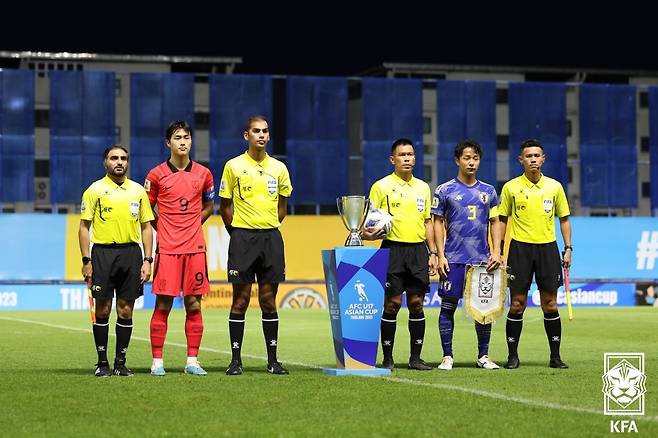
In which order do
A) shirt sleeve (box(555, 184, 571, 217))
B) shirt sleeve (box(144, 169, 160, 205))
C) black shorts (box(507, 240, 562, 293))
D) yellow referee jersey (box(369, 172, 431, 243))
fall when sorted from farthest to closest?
shirt sleeve (box(555, 184, 571, 217)) < black shorts (box(507, 240, 562, 293)) < yellow referee jersey (box(369, 172, 431, 243)) < shirt sleeve (box(144, 169, 160, 205))

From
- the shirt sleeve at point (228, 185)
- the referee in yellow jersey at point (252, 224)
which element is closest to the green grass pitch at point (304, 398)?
the referee in yellow jersey at point (252, 224)

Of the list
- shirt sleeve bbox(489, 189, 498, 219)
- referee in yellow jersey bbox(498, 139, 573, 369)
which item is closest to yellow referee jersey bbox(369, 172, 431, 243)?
shirt sleeve bbox(489, 189, 498, 219)

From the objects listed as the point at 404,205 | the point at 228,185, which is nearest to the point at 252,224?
the point at 228,185

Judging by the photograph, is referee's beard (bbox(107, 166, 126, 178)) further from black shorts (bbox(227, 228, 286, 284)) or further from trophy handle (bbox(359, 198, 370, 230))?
trophy handle (bbox(359, 198, 370, 230))

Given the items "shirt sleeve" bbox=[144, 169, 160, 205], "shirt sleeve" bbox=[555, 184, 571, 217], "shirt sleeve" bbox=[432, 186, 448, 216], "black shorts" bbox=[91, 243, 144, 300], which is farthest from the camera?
"shirt sleeve" bbox=[555, 184, 571, 217]

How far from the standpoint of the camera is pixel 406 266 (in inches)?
467

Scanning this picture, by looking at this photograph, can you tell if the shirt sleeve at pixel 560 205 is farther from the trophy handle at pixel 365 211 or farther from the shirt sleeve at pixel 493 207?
the trophy handle at pixel 365 211

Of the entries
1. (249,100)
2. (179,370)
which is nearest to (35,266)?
(249,100)

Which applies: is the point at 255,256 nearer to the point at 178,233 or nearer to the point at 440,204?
the point at 178,233

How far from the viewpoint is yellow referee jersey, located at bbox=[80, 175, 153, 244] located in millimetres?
10953

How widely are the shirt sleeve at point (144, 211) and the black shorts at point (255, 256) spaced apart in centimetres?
71

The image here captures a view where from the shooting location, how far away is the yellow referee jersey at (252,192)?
11.1 m

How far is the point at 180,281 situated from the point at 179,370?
1110 millimetres

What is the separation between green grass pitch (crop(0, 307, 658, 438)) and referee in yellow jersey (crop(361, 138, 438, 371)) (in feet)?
1.42
